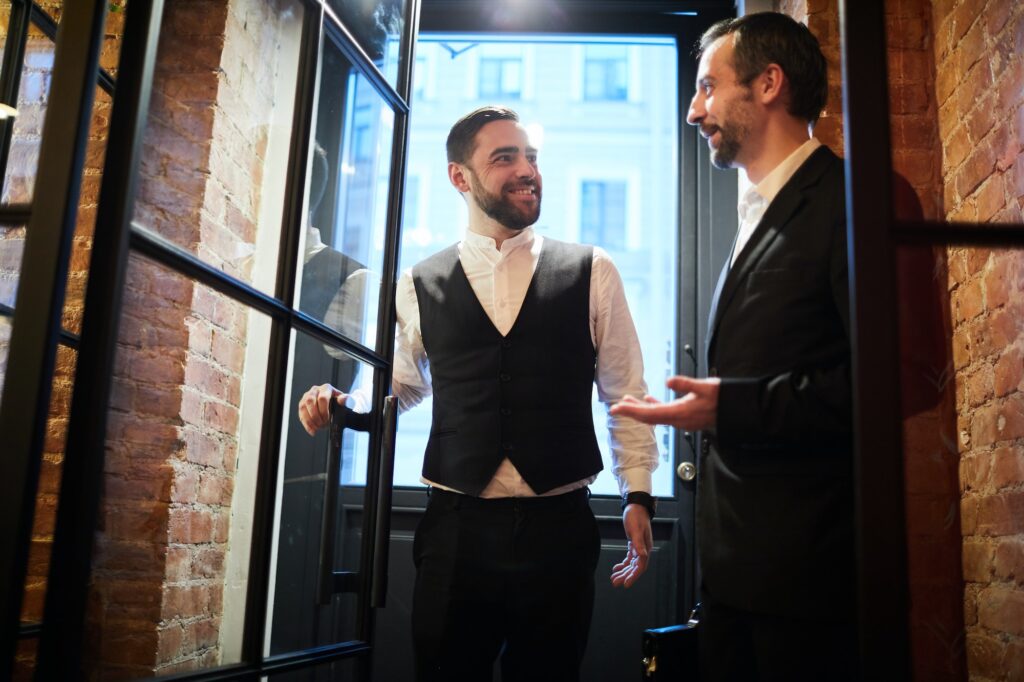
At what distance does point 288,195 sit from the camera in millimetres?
1673

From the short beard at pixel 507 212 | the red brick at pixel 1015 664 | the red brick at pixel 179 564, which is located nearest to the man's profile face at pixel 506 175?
the short beard at pixel 507 212

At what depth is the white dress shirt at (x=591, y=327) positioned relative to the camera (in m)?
2.09

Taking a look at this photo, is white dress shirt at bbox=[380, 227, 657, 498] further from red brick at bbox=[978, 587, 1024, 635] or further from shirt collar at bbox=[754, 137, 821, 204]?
red brick at bbox=[978, 587, 1024, 635]

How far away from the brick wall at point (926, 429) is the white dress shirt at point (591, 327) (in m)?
0.91

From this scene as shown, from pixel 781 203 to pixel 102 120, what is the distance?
1584mm

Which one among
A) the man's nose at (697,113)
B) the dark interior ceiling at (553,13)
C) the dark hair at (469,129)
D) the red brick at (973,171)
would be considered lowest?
the red brick at (973,171)

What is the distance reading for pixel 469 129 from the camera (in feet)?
7.61

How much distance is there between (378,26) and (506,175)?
450 mm

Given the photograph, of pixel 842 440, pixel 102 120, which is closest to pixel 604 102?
pixel 102 120

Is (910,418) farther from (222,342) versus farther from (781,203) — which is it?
(222,342)

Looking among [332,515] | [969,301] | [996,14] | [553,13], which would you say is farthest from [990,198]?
[553,13]

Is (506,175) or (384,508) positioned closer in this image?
(384,508)

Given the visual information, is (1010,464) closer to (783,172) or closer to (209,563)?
(783,172)

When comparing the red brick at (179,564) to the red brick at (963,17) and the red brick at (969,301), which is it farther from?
the red brick at (963,17)
